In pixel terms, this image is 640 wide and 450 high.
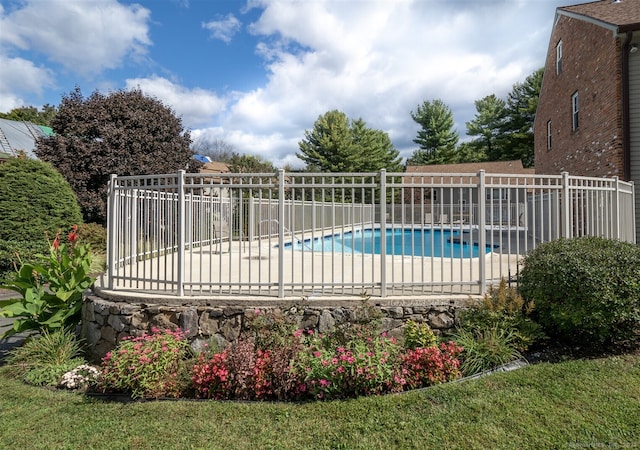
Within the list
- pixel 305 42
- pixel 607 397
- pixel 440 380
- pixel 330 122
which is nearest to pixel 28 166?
pixel 305 42

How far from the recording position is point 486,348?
3.61m

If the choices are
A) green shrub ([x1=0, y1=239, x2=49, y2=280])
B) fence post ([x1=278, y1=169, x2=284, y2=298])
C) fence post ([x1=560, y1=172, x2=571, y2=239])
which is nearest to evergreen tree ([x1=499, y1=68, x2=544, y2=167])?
fence post ([x1=560, y1=172, x2=571, y2=239])

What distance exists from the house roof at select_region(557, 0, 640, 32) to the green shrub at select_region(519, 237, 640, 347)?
703cm

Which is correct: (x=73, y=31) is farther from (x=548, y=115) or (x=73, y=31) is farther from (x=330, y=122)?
(x=330, y=122)

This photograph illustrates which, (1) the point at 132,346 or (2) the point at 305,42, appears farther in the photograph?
(2) the point at 305,42

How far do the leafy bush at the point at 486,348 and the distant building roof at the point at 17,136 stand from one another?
22.1m

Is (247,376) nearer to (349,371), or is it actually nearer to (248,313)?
(248,313)

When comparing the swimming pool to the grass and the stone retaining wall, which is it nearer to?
the stone retaining wall

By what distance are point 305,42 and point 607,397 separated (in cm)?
1263

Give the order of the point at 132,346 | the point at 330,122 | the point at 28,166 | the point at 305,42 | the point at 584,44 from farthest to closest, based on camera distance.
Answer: the point at 330,122 < the point at 305,42 < the point at 584,44 < the point at 28,166 < the point at 132,346

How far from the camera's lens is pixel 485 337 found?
369 centimetres

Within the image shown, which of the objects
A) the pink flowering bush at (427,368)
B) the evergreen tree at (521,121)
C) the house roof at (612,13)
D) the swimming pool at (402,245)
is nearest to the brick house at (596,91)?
the house roof at (612,13)

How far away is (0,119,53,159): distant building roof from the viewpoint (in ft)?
60.9

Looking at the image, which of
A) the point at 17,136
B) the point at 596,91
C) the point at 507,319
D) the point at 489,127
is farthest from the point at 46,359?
the point at 489,127
